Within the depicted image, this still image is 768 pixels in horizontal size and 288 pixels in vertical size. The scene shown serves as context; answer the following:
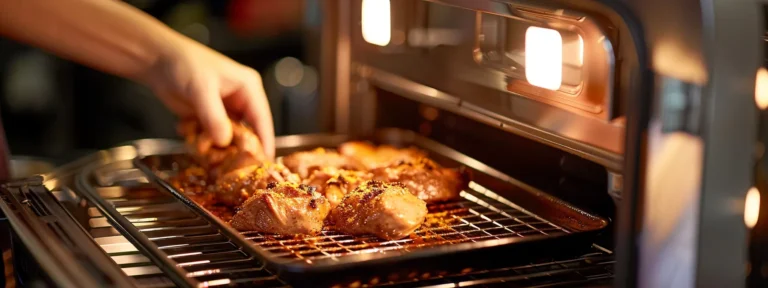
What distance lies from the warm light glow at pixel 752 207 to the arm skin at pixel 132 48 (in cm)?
98

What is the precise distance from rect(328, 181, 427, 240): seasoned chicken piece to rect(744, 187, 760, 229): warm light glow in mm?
509

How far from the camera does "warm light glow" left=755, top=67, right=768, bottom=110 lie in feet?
3.21

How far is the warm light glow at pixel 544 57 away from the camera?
1267 millimetres

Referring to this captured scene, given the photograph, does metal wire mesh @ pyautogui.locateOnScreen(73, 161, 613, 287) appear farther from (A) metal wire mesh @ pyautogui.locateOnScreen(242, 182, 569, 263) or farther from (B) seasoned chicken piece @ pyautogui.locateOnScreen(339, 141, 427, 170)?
(B) seasoned chicken piece @ pyautogui.locateOnScreen(339, 141, 427, 170)

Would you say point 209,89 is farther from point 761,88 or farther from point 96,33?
point 761,88

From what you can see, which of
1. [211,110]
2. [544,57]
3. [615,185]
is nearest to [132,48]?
[211,110]

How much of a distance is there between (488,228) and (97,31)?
0.78 metres

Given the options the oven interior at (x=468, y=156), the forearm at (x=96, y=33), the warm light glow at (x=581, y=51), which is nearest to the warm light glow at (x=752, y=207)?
the oven interior at (x=468, y=156)

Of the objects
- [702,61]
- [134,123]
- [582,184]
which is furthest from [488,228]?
[134,123]

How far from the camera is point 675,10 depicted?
0.96m

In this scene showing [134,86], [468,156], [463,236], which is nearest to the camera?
[463,236]

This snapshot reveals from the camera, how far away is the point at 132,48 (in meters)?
1.75

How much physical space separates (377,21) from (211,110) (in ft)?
1.33

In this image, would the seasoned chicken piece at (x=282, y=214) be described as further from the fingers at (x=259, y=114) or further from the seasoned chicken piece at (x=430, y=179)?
the fingers at (x=259, y=114)
